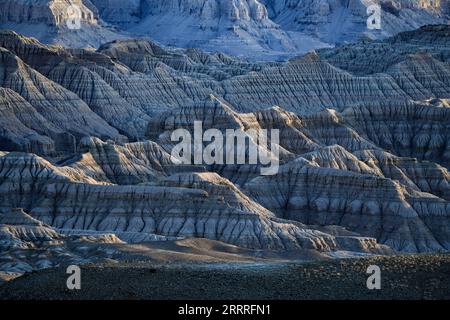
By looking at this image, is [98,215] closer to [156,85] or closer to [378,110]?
[378,110]

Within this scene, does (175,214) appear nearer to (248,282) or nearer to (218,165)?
(218,165)

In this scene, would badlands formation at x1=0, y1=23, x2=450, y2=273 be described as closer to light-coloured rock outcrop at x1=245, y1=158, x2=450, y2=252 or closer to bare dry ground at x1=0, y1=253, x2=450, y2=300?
light-coloured rock outcrop at x1=245, y1=158, x2=450, y2=252

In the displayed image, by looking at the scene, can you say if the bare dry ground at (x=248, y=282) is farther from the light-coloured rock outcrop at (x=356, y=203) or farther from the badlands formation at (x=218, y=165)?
the light-coloured rock outcrop at (x=356, y=203)

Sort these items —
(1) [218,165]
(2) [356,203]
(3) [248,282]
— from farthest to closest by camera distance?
(1) [218,165]
(2) [356,203]
(3) [248,282]

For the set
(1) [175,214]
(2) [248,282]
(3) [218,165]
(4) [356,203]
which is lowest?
(2) [248,282]

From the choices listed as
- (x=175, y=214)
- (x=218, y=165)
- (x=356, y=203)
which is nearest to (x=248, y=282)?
(x=175, y=214)

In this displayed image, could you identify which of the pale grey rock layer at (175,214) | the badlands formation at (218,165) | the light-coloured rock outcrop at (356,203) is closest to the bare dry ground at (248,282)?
the badlands formation at (218,165)

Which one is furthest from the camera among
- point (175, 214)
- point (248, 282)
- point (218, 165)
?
point (218, 165)

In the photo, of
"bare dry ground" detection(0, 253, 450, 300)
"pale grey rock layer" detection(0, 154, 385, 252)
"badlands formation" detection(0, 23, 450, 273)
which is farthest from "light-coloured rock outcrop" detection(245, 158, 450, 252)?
"bare dry ground" detection(0, 253, 450, 300)
